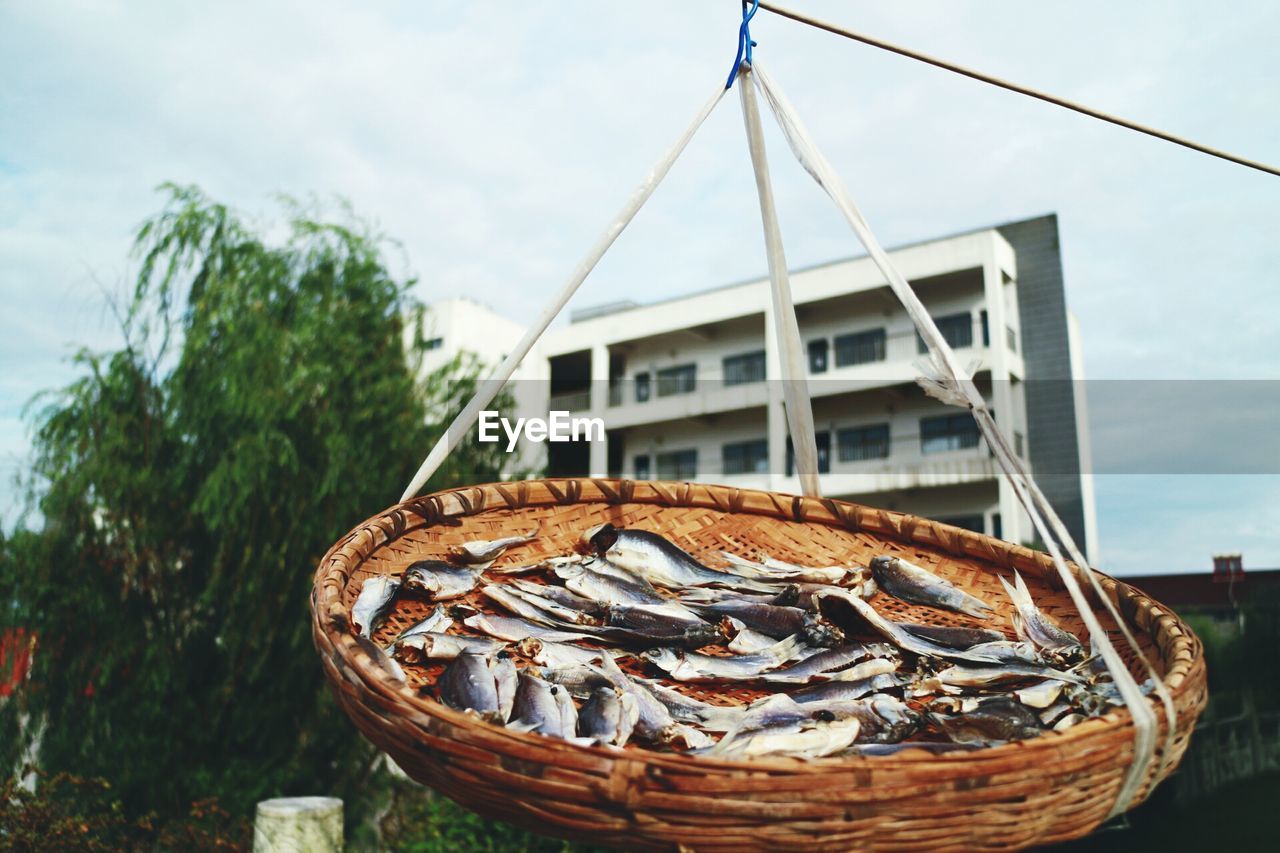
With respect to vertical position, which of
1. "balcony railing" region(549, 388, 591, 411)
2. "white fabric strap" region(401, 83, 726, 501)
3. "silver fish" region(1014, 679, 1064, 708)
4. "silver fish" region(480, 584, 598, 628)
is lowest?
"silver fish" region(1014, 679, 1064, 708)

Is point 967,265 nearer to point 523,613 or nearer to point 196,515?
point 196,515

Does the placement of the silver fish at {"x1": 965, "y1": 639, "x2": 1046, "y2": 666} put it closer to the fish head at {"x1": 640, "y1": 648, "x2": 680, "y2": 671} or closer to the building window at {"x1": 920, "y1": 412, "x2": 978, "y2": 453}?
the fish head at {"x1": 640, "y1": 648, "x2": 680, "y2": 671}

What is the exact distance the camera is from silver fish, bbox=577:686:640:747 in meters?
1.42

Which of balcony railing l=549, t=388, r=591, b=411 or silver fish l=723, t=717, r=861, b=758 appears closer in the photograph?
silver fish l=723, t=717, r=861, b=758

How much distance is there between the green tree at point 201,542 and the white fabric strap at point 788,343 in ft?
13.7

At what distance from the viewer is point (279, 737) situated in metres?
5.72

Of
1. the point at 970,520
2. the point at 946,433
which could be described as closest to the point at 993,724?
the point at 970,520

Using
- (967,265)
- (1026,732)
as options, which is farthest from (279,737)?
(967,265)

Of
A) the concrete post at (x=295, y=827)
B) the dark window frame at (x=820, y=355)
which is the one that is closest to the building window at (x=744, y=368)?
the dark window frame at (x=820, y=355)

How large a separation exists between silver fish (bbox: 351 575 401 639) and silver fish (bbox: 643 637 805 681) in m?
0.51

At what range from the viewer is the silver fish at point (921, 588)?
2.12 meters

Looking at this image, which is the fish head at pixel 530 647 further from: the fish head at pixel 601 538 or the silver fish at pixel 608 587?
the fish head at pixel 601 538

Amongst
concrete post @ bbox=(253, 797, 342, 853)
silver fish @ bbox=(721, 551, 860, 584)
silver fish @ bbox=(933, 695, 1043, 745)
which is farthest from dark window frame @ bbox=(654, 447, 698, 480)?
silver fish @ bbox=(933, 695, 1043, 745)

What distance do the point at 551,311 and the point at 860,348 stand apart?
60.9ft
